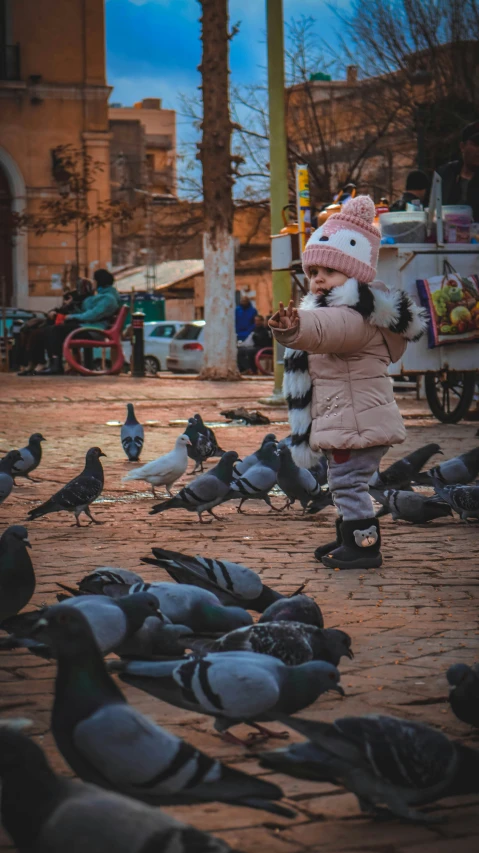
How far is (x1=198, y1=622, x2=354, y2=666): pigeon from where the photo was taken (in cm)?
343

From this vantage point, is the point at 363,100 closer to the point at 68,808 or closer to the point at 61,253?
the point at 61,253

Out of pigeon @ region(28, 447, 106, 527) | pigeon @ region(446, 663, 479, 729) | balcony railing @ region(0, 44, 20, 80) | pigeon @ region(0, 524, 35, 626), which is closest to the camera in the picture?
pigeon @ region(446, 663, 479, 729)

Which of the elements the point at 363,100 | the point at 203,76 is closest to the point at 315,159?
the point at 363,100

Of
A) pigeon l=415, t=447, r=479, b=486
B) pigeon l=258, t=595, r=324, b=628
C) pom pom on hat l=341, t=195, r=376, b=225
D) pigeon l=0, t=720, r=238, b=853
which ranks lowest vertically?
pigeon l=258, t=595, r=324, b=628

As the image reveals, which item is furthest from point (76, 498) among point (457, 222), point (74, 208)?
point (74, 208)

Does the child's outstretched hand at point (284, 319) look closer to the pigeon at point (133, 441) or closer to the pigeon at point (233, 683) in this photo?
the pigeon at point (233, 683)

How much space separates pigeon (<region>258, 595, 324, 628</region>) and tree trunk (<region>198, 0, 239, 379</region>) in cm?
1585

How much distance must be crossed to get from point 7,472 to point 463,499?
326 cm

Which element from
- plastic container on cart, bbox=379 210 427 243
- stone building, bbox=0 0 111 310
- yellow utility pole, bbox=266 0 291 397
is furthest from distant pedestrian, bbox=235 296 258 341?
plastic container on cart, bbox=379 210 427 243

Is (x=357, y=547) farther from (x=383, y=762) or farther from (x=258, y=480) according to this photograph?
(x=383, y=762)

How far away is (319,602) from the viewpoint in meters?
4.84

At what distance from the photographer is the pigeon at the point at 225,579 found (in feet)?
14.0

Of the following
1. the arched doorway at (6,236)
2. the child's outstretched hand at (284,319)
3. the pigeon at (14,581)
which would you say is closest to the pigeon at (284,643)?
the pigeon at (14,581)

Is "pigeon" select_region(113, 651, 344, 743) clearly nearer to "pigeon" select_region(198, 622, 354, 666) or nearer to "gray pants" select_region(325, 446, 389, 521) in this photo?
"pigeon" select_region(198, 622, 354, 666)
